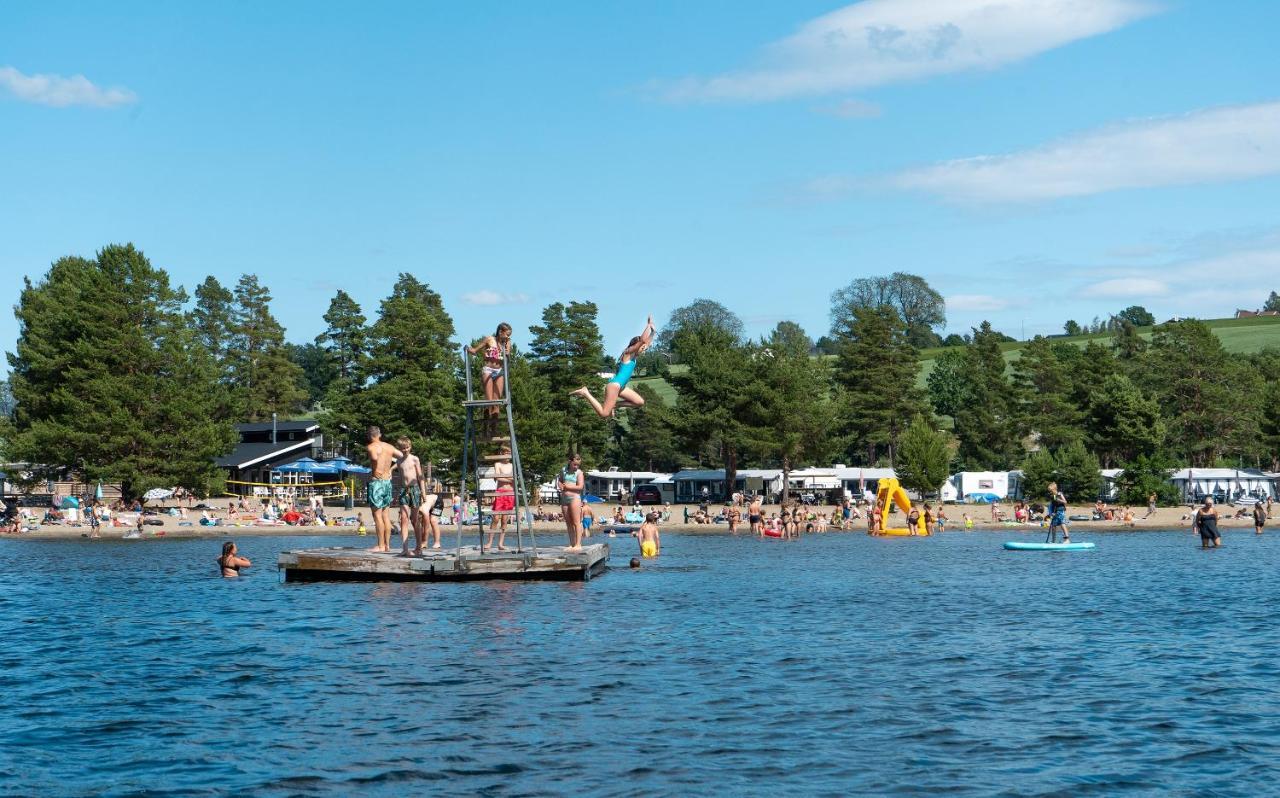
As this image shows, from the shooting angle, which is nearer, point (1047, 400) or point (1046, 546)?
point (1046, 546)

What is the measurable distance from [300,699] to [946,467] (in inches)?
3176

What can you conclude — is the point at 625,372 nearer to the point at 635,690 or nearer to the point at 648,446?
the point at 635,690

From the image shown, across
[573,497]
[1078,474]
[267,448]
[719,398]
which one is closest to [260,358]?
[267,448]

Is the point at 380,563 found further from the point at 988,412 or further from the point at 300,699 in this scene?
the point at 988,412

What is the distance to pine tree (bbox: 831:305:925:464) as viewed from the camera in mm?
109688

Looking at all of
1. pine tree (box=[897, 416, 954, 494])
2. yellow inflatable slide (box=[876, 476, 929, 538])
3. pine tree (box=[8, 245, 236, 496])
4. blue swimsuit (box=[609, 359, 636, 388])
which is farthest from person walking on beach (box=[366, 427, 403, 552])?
pine tree (box=[897, 416, 954, 494])

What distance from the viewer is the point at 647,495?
Result: 333ft

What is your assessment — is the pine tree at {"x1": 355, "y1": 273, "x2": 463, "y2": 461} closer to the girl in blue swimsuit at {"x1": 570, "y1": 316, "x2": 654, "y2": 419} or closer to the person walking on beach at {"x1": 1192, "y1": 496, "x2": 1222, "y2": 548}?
the person walking on beach at {"x1": 1192, "y1": 496, "x2": 1222, "y2": 548}

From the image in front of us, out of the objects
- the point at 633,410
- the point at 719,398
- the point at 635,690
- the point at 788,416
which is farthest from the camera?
the point at 633,410

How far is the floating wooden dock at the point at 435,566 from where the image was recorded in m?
28.2

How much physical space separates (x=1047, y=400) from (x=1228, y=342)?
85581 millimetres

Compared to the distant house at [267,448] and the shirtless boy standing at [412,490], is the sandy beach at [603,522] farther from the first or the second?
the shirtless boy standing at [412,490]

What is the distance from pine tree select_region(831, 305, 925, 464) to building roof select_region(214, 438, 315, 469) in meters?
45.3

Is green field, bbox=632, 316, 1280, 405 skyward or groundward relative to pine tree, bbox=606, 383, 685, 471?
skyward
